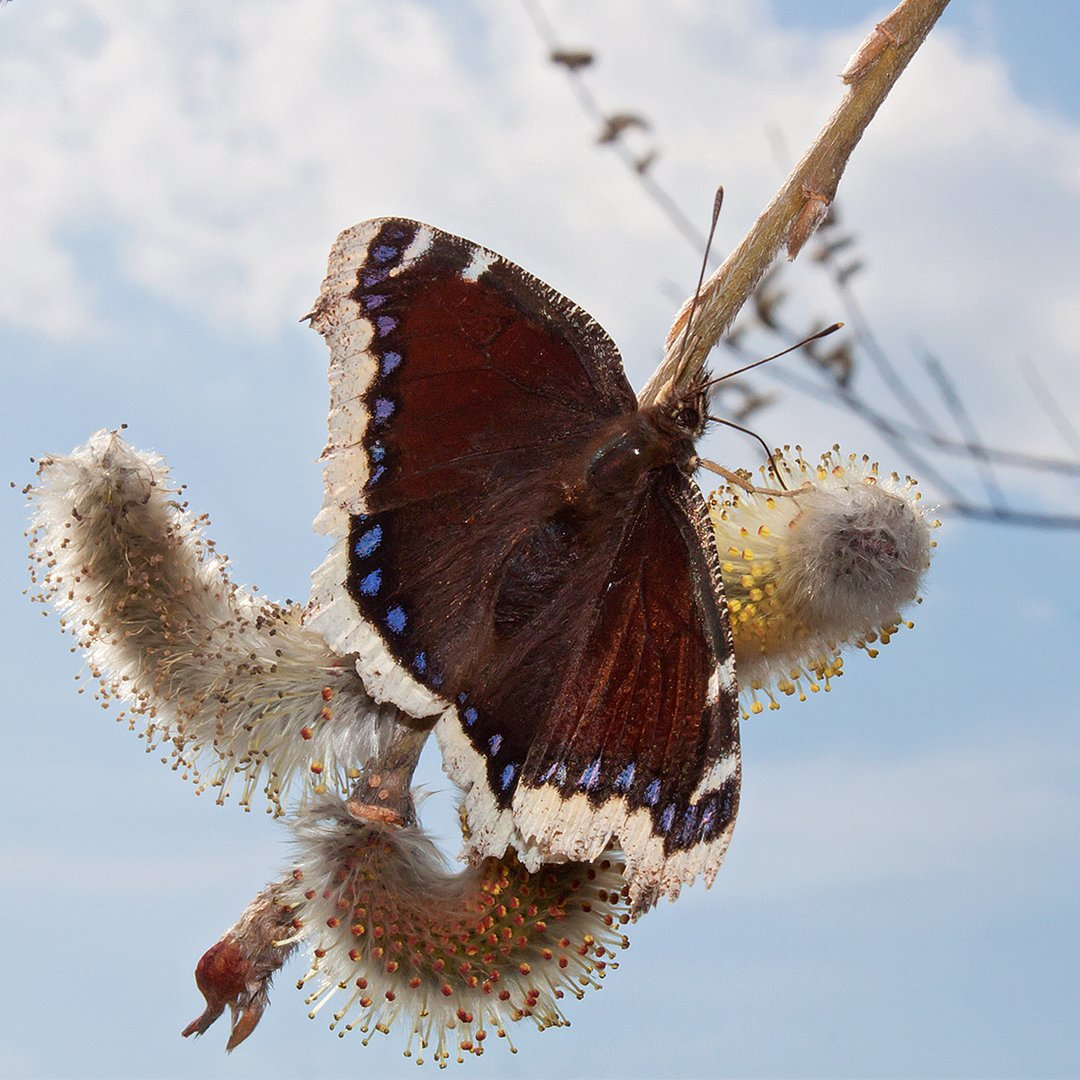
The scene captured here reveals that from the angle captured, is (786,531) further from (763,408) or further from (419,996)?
(419,996)

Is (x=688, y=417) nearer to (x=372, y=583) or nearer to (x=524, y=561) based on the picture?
(x=524, y=561)

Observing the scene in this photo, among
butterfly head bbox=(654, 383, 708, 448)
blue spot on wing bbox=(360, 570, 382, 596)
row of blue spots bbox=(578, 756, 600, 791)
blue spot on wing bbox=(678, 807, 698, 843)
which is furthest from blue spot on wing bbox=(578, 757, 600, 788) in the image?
butterfly head bbox=(654, 383, 708, 448)

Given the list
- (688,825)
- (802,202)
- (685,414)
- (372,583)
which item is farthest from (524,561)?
(802,202)

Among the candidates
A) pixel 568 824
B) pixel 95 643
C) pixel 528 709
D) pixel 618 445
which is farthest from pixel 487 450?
pixel 95 643

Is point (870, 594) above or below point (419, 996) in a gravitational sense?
above

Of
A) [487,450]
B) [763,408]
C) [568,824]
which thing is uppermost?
[763,408]
